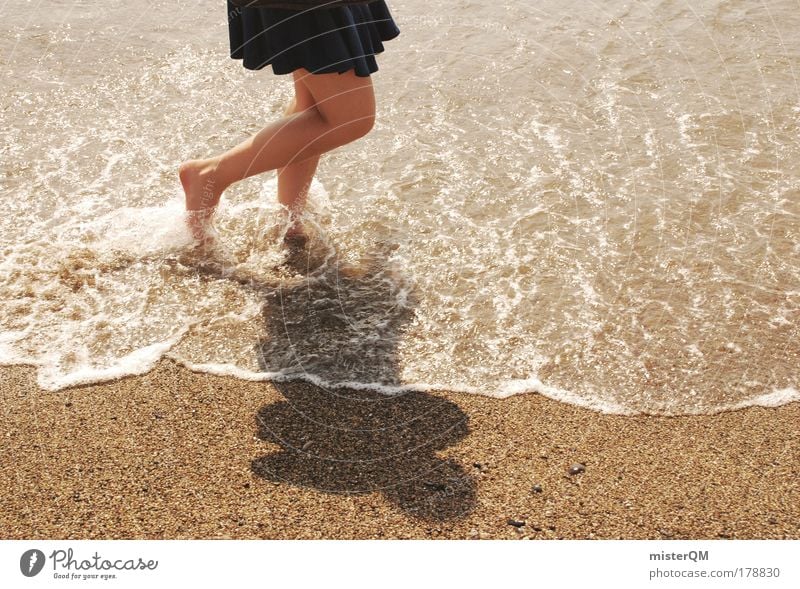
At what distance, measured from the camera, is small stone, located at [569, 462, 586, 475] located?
2.78m

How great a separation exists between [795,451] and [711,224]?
5.05 ft

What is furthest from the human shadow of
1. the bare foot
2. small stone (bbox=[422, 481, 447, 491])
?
the bare foot

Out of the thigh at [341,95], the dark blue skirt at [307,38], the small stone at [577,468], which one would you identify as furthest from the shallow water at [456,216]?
the dark blue skirt at [307,38]

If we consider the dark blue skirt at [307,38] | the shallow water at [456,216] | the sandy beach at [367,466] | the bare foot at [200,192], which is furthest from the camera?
the bare foot at [200,192]

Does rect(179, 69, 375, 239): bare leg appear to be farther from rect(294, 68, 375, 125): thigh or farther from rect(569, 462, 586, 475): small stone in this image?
rect(569, 462, 586, 475): small stone

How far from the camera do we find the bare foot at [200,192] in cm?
383

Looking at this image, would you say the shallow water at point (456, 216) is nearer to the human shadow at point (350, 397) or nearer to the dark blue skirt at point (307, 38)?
the human shadow at point (350, 397)

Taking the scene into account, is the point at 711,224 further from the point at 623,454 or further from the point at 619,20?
the point at 619,20

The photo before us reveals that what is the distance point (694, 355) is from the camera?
11.1 feet

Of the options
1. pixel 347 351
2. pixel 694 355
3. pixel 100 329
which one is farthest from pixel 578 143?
pixel 100 329

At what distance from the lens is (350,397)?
318 cm

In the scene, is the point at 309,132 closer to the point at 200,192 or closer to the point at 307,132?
the point at 307,132

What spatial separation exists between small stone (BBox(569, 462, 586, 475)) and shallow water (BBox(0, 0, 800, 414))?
374mm

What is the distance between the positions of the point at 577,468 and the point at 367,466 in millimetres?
664
